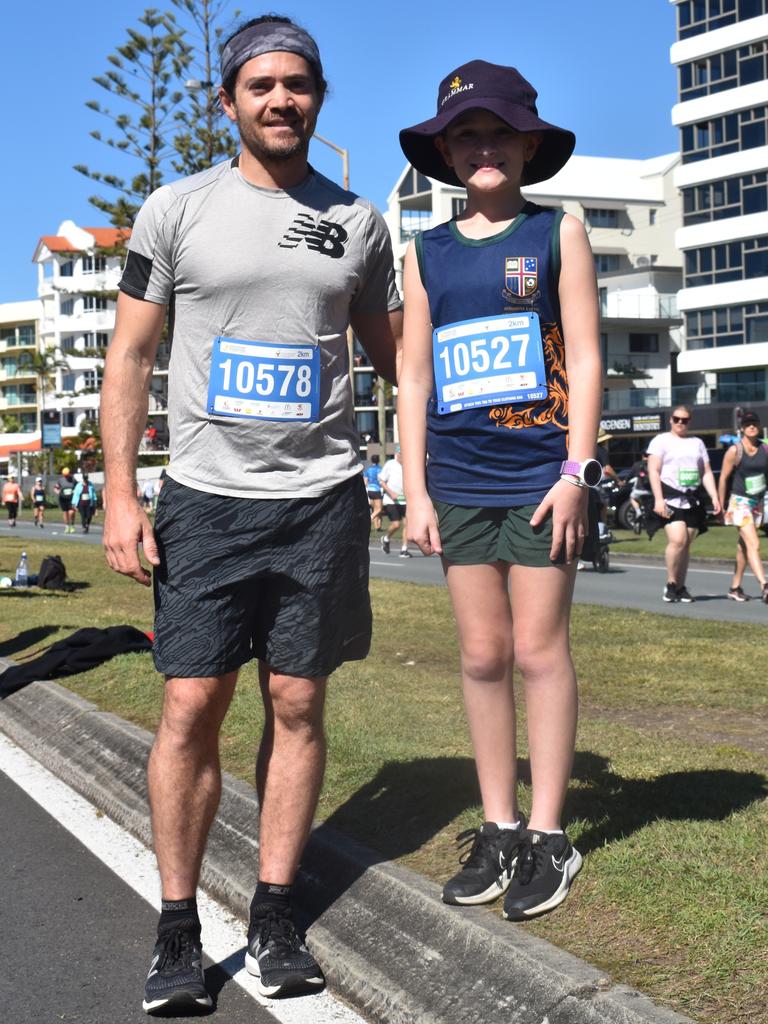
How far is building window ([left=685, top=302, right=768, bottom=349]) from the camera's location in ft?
206

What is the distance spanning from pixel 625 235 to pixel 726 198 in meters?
24.6

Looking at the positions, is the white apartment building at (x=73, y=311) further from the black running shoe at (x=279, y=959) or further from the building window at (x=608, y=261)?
the black running shoe at (x=279, y=959)

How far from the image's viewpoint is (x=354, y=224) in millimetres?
3984

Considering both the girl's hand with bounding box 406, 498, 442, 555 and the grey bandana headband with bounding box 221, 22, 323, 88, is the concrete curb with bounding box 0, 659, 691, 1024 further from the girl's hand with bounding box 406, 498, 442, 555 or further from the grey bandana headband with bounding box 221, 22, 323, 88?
the grey bandana headband with bounding box 221, 22, 323, 88

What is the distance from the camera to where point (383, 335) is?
426 cm

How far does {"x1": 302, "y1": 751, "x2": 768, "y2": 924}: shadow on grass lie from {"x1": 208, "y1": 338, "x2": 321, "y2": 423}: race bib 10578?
1370mm

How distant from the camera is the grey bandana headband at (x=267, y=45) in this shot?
12.6 feet

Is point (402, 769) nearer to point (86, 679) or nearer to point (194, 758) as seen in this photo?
point (194, 758)

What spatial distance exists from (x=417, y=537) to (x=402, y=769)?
1.65 meters

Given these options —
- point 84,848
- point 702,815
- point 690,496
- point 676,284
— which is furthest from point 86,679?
point 676,284

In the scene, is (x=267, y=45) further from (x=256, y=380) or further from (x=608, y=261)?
(x=608, y=261)

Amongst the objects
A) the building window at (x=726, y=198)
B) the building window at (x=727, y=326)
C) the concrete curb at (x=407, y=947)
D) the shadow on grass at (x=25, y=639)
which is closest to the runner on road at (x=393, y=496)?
the shadow on grass at (x=25, y=639)

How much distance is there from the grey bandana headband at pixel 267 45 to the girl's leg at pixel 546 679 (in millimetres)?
1472

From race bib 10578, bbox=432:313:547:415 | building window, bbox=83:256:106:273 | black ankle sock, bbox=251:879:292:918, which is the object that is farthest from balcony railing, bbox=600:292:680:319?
black ankle sock, bbox=251:879:292:918
